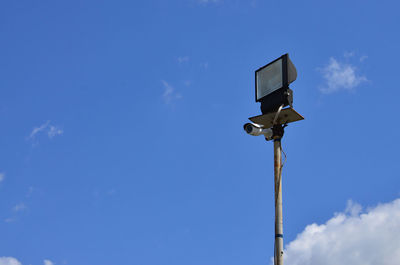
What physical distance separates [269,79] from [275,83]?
10.6 inches

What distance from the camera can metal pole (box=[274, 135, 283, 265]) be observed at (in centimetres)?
943

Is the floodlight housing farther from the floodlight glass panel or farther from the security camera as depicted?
the security camera

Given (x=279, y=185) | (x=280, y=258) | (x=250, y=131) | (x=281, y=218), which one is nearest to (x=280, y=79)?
(x=250, y=131)

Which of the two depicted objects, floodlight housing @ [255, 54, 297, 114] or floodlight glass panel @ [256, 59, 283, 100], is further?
floodlight glass panel @ [256, 59, 283, 100]

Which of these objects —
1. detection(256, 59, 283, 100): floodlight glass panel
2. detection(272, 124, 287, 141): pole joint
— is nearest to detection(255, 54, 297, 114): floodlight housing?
detection(256, 59, 283, 100): floodlight glass panel

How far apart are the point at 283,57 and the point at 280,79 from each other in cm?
49

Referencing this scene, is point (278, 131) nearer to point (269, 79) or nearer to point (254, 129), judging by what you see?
point (254, 129)

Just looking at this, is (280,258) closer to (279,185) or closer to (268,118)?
(279,185)

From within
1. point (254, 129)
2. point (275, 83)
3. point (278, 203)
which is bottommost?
point (278, 203)

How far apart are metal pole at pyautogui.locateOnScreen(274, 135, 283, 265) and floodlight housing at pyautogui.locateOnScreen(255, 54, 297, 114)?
29.5 inches

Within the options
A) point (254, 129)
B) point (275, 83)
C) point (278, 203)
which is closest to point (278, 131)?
point (254, 129)

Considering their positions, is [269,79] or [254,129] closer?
[254,129]

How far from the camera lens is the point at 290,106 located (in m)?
10.3

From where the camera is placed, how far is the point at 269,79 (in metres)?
11.1
